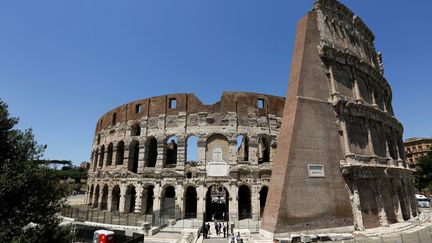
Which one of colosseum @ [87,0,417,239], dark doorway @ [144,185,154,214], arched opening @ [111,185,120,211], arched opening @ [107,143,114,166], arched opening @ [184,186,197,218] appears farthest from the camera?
arched opening @ [107,143,114,166]

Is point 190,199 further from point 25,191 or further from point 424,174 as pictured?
point 424,174

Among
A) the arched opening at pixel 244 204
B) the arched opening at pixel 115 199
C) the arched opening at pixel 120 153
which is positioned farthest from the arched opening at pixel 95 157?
the arched opening at pixel 244 204

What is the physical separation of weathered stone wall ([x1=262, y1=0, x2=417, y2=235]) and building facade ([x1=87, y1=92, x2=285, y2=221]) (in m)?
6.04

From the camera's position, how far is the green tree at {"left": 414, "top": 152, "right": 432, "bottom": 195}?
4859 cm

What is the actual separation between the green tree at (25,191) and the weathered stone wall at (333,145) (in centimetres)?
1077

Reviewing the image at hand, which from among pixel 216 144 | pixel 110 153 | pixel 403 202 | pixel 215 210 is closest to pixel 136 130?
pixel 110 153

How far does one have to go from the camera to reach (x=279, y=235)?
13.9m

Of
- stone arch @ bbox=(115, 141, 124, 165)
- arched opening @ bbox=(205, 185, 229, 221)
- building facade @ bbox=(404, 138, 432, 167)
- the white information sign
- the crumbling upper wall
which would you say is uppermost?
building facade @ bbox=(404, 138, 432, 167)

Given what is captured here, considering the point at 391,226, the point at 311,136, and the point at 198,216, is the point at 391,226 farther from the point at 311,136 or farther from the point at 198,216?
the point at 198,216

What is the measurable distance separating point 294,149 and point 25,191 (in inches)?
536

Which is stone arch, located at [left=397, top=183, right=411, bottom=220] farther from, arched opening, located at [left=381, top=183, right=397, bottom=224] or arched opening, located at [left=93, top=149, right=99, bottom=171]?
arched opening, located at [left=93, top=149, right=99, bottom=171]

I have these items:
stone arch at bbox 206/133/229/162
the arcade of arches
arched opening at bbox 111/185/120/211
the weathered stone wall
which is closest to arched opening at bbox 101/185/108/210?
the arcade of arches

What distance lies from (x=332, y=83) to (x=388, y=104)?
1256 centimetres

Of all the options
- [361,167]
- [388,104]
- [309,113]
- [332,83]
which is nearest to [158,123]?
[309,113]
